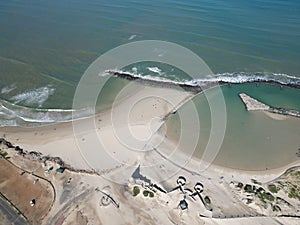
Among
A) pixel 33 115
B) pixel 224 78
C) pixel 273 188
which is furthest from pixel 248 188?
pixel 33 115

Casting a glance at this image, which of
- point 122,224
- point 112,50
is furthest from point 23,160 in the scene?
point 112,50

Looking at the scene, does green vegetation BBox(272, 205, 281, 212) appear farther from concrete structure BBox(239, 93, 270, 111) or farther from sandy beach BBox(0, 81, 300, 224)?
concrete structure BBox(239, 93, 270, 111)

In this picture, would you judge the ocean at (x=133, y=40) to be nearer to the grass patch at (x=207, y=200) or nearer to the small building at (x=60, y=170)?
the grass patch at (x=207, y=200)

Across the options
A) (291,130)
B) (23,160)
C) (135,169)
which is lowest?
(23,160)

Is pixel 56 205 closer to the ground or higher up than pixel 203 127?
closer to the ground

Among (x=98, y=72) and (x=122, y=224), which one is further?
(x=98, y=72)

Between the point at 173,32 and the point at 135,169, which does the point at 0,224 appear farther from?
the point at 173,32

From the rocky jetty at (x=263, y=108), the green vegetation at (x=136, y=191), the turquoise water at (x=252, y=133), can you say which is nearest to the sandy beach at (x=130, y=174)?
the green vegetation at (x=136, y=191)

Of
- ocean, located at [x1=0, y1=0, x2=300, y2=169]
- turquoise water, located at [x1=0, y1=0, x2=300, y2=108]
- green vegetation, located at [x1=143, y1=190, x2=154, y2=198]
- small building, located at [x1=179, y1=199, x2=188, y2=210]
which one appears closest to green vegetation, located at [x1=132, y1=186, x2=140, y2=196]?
green vegetation, located at [x1=143, y1=190, x2=154, y2=198]
